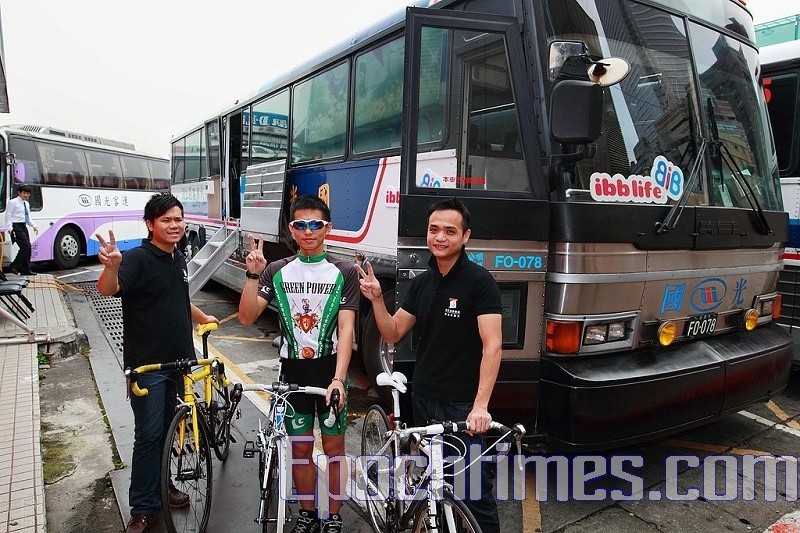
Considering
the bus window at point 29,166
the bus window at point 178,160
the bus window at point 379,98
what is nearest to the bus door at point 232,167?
the bus window at point 178,160

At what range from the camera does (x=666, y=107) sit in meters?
3.54

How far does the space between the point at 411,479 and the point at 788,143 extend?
18.2 ft

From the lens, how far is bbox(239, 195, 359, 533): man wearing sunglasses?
8.86 ft

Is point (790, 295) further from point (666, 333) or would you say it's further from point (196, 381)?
point (196, 381)

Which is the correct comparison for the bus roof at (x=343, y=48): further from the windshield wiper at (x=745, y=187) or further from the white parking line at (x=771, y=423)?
the white parking line at (x=771, y=423)

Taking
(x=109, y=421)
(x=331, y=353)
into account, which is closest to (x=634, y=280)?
(x=331, y=353)

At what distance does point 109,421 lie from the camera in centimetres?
448

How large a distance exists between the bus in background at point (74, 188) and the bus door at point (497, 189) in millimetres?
11715

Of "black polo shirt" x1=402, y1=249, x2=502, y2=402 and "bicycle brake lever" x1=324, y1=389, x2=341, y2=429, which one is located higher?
"black polo shirt" x1=402, y1=249, x2=502, y2=402

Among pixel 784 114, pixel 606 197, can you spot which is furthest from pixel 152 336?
pixel 784 114

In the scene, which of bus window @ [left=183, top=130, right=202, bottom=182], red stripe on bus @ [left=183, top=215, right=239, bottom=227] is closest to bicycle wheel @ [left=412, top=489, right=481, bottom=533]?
red stripe on bus @ [left=183, top=215, right=239, bottom=227]

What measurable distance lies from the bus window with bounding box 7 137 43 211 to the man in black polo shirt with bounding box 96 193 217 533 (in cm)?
1296

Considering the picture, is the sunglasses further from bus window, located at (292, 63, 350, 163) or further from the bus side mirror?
bus window, located at (292, 63, 350, 163)

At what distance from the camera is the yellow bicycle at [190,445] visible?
2.78 m
